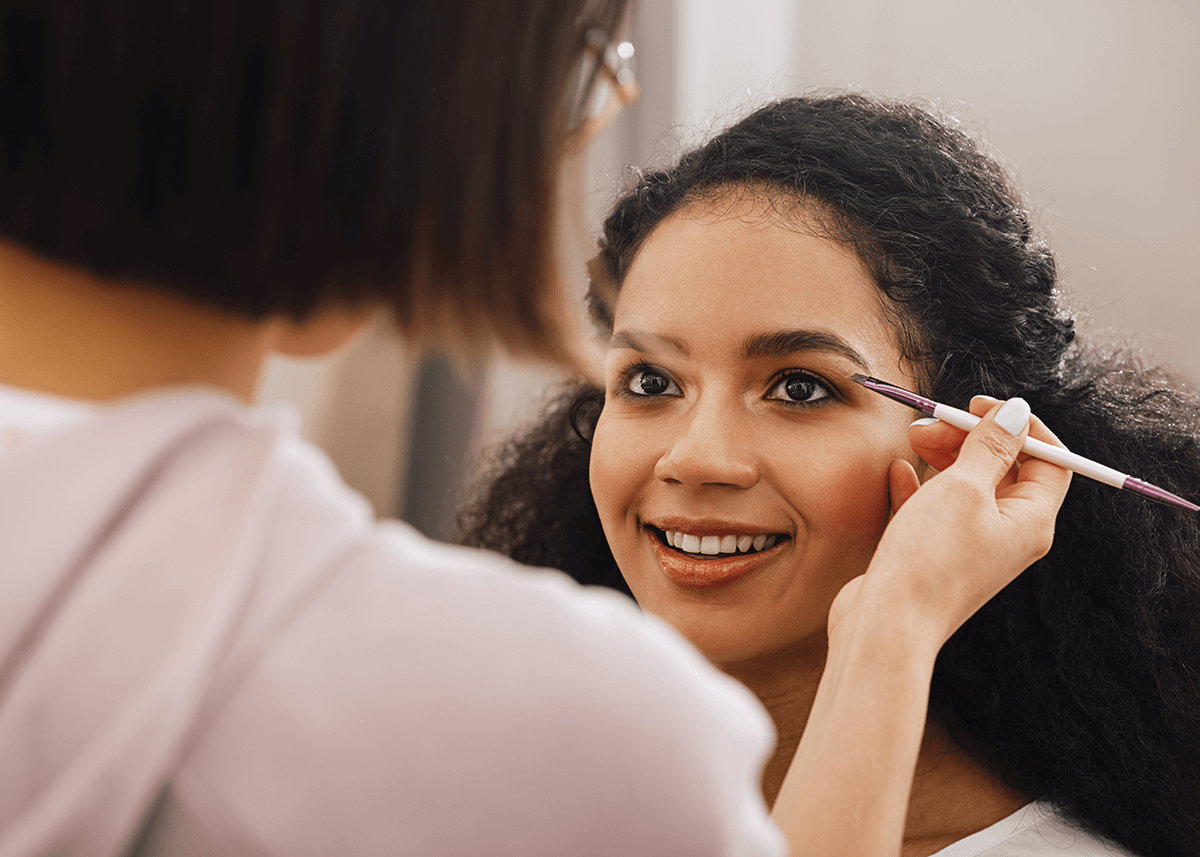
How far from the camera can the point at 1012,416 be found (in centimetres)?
82

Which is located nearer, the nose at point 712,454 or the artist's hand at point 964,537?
the artist's hand at point 964,537

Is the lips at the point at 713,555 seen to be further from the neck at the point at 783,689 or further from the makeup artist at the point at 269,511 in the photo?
the makeup artist at the point at 269,511

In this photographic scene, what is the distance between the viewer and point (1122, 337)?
58.6 inches

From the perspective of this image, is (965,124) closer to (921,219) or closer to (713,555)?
(921,219)

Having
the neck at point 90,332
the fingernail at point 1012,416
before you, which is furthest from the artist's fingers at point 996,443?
the neck at point 90,332

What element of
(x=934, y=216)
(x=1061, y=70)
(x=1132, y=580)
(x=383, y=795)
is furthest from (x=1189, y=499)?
(x=383, y=795)

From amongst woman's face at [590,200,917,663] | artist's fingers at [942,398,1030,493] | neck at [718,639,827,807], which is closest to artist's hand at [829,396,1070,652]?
artist's fingers at [942,398,1030,493]

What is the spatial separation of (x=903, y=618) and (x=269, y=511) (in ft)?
1.47

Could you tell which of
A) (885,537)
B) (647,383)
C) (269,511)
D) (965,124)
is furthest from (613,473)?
(965,124)

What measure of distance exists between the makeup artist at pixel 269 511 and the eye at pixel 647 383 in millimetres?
563

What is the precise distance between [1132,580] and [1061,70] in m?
0.94

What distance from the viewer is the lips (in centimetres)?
91

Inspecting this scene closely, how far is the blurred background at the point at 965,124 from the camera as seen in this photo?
1525 millimetres

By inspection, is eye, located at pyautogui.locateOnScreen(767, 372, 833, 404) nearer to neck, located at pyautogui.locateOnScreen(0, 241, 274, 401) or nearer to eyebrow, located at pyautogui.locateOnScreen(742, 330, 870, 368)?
eyebrow, located at pyautogui.locateOnScreen(742, 330, 870, 368)
